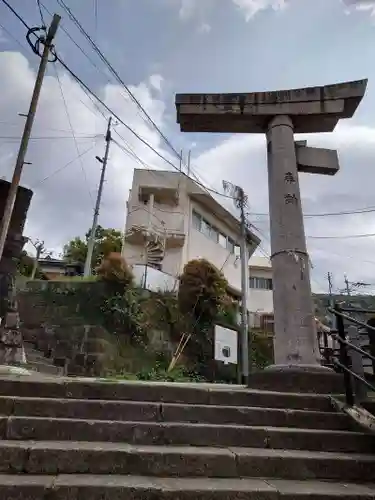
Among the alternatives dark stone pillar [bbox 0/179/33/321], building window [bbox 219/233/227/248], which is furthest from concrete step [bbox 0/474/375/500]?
building window [bbox 219/233/227/248]

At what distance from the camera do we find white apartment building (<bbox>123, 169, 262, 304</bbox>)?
59.2 ft

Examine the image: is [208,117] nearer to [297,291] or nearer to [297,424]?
[297,291]

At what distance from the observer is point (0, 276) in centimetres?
630

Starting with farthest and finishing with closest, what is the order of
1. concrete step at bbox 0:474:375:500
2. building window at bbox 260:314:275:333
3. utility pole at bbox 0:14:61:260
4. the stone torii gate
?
building window at bbox 260:314:275:333 → utility pole at bbox 0:14:61:260 → the stone torii gate → concrete step at bbox 0:474:375:500

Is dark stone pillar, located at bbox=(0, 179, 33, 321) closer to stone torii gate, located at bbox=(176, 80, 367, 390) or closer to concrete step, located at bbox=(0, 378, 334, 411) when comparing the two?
stone torii gate, located at bbox=(176, 80, 367, 390)

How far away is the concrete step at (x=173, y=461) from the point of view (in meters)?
2.28

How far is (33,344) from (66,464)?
8.84 meters

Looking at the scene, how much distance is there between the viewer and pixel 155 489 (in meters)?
2.05

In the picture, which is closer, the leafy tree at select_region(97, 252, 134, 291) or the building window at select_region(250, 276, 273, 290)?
the leafy tree at select_region(97, 252, 134, 291)

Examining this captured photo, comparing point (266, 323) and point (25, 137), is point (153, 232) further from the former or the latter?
point (25, 137)

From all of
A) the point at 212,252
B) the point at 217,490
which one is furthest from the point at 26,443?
the point at 212,252

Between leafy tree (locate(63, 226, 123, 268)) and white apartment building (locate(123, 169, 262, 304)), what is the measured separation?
3.32 meters

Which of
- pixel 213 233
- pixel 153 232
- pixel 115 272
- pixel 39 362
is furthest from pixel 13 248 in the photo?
pixel 213 233

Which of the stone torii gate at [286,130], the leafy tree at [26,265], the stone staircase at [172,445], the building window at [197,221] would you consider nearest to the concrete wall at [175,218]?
the building window at [197,221]
